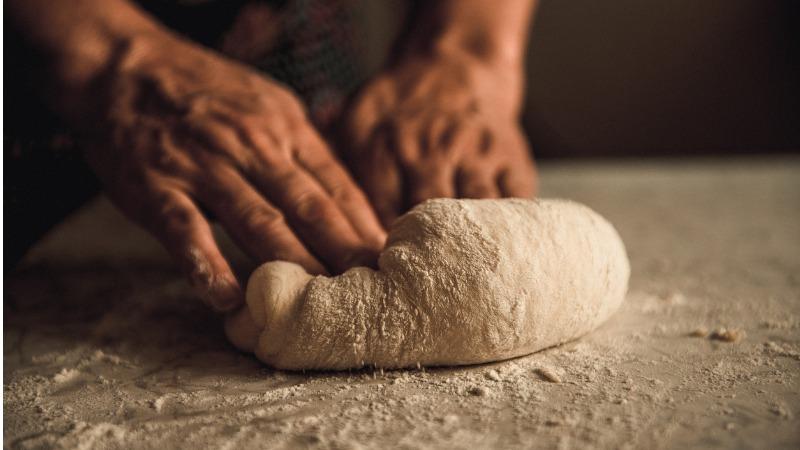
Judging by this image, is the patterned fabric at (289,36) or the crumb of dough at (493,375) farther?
the patterned fabric at (289,36)

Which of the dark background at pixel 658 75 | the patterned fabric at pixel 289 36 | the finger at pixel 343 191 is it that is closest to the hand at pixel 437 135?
the finger at pixel 343 191

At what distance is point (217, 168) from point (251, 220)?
0.13 m

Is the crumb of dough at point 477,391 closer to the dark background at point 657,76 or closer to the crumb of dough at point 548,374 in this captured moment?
the crumb of dough at point 548,374

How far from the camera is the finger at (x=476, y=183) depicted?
1262 millimetres

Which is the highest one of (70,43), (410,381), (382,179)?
(70,43)

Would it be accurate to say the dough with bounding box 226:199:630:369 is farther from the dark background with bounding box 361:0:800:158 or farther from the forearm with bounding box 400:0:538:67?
the dark background with bounding box 361:0:800:158

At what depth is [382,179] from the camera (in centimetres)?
132

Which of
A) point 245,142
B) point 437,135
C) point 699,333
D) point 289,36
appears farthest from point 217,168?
point 699,333

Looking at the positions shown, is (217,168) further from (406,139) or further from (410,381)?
(410,381)

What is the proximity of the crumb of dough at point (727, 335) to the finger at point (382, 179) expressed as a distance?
0.60 m

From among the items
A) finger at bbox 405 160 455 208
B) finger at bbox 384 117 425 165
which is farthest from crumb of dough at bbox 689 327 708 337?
finger at bbox 384 117 425 165

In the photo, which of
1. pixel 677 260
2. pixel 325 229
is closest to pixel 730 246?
pixel 677 260

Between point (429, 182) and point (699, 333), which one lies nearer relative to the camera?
point (699, 333)

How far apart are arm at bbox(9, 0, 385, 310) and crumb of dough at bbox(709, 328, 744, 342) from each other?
1.87 ft
